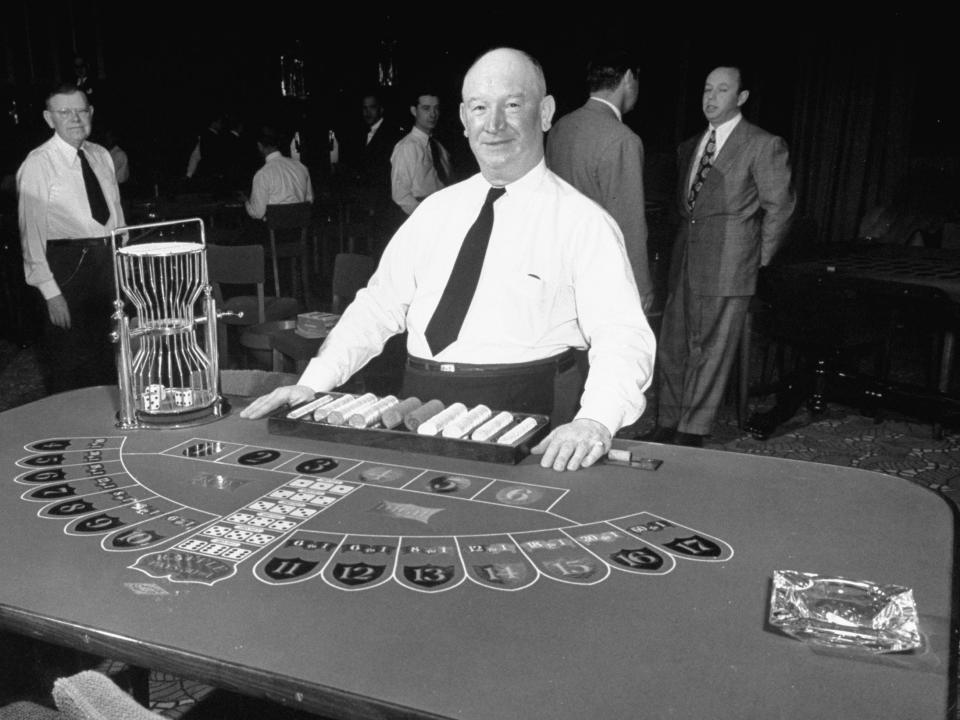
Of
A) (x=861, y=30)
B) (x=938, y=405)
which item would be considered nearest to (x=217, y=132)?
(x=861, y=30)

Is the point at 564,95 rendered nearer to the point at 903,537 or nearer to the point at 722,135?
the point at 722,135

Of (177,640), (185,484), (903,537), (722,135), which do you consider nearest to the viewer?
(177,640)

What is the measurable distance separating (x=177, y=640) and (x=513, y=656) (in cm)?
40

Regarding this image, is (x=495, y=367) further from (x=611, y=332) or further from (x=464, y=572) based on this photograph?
(x=464, y=572)

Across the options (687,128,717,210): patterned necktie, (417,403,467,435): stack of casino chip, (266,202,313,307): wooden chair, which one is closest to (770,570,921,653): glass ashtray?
(417,403,467,435): stack of casino chip

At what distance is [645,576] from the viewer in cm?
126

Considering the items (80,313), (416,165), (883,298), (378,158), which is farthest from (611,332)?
(378,158)

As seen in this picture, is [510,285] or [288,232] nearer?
[510,285]

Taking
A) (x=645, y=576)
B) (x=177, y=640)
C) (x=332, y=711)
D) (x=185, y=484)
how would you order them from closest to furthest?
1. (x=332, y=711)
2. (x=177, y=640)
3. (x=645, y=576)
4. (x=185, y=484)

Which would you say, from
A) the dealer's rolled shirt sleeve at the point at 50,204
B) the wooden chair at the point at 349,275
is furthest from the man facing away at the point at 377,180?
the dealer's rolled shirt sleeve at the point at 50,204

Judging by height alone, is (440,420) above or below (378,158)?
below

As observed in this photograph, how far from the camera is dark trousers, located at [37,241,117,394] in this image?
3.90 meters

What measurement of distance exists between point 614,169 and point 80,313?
236 cm

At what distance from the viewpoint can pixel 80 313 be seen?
4.04 meters
